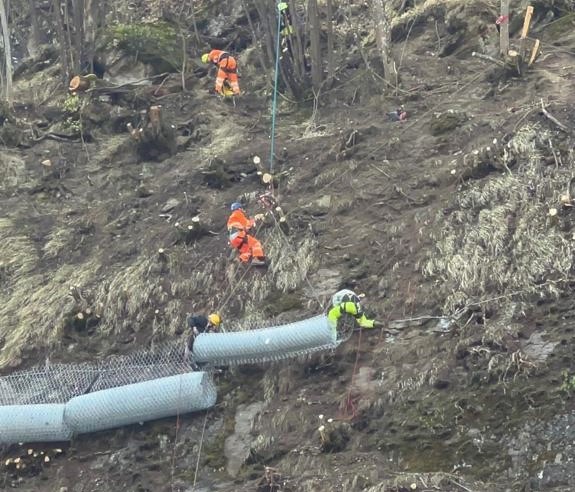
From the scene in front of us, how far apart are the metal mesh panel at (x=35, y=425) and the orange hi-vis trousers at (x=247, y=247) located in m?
2.49

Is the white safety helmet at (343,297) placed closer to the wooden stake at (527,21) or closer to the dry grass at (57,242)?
the dry grass at (57,242)

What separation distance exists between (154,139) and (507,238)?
5.82 meters

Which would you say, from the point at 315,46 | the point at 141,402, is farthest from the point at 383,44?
the point at 141,402

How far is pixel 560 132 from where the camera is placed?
9750 mm

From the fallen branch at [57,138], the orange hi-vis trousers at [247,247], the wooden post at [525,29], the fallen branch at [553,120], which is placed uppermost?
the wooden post at [525,29]

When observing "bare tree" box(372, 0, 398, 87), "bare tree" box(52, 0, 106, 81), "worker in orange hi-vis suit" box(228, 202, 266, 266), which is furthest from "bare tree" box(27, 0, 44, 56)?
"worker in orange hi-vis suit" box(228, 202, 266, 266)

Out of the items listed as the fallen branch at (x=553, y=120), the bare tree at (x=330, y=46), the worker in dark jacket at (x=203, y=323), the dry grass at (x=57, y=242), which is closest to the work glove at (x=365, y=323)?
the worker in dark jacket at (x=203, y=323)

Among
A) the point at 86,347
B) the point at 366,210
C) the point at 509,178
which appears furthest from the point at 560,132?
the point at 86,347

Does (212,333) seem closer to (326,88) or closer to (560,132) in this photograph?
(560,132)

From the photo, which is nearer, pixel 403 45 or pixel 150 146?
pixel 150 146

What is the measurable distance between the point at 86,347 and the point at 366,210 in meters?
3.47

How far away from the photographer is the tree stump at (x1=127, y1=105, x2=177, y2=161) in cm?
1256

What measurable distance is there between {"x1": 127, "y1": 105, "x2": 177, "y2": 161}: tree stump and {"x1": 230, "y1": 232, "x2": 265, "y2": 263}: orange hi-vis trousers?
342 centimetres

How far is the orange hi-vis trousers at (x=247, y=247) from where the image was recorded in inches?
379
